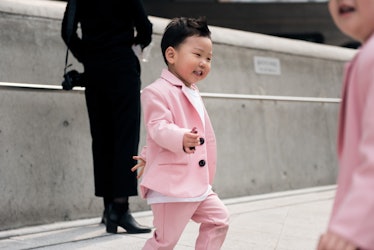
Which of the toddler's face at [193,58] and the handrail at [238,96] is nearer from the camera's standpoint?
the toddler's face at [193,58]

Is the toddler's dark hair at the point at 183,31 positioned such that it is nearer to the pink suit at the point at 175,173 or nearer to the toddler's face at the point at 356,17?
the pink suit at the point at 175,173

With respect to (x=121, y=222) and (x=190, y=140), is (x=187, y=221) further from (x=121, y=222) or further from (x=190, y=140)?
(x=121, y=222)

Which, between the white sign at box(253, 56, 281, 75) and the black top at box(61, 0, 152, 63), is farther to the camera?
the white sign at box(253, 56, 281, 75)

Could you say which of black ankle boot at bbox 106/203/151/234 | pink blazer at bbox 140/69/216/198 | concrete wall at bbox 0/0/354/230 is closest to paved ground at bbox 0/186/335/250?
black ankle boot at bbox 106/203/151/234

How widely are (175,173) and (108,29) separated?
1.81 m

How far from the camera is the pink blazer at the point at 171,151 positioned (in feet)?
10.4

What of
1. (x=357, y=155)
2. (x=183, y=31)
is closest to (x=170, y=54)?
(x=183, y=31)

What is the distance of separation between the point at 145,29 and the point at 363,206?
3346 mm

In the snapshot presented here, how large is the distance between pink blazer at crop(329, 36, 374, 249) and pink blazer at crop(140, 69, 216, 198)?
1411 millimetres

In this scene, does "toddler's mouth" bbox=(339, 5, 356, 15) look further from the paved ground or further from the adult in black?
the adult in black

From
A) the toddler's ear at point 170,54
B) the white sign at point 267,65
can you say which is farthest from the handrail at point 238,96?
the toddler's ear at point 170,54

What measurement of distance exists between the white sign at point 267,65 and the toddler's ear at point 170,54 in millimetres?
3898

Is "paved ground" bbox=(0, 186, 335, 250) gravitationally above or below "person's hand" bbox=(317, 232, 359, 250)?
below

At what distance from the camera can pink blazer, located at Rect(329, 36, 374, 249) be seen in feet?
4.98
